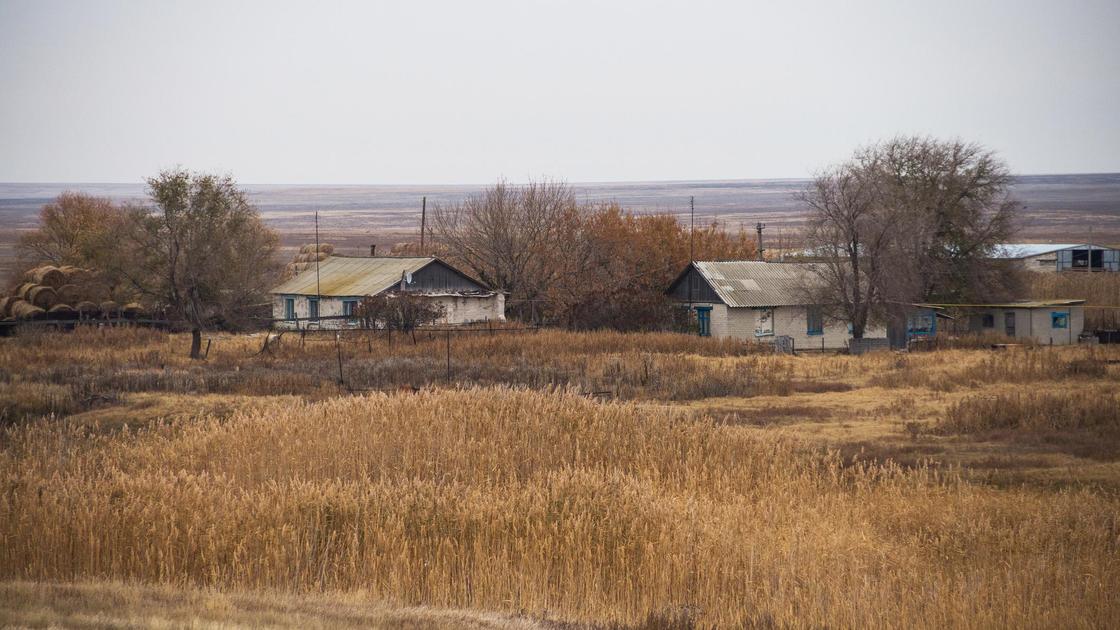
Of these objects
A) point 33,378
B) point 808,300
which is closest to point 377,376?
point 33,378

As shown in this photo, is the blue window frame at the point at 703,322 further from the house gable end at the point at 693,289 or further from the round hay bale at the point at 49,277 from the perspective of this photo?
the round hay bale at the point at 49,277

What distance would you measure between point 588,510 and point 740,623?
296cm

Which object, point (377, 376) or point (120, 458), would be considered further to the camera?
point (377, 376)

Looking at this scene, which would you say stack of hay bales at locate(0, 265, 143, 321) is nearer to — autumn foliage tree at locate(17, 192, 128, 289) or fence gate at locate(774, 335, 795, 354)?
autumn foliage tree at locate(17, 192, 128, 289)

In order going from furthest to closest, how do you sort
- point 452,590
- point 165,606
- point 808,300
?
point 808,300 → point 452,590 → point 165,606

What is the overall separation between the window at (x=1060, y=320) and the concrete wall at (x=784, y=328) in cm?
726

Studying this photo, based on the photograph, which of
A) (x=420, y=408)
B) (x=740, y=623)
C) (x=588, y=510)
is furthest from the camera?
(x=420, y=408)

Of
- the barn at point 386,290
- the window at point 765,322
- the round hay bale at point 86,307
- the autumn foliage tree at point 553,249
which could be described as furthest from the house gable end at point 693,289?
the round hay bale at point 86,307

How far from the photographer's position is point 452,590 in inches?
412

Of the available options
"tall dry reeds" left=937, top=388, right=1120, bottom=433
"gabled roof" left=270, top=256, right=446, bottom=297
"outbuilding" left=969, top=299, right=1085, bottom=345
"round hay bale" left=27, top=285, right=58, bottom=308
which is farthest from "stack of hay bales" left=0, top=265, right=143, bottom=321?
"outbuilding" left=969, top=299, right=1085, bottom=345

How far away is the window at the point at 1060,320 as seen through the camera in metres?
47.6

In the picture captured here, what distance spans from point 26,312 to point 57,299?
1911 millimetres

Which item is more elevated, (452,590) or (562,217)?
(562,217)

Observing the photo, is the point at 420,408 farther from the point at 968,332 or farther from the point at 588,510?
the point at 968,332
